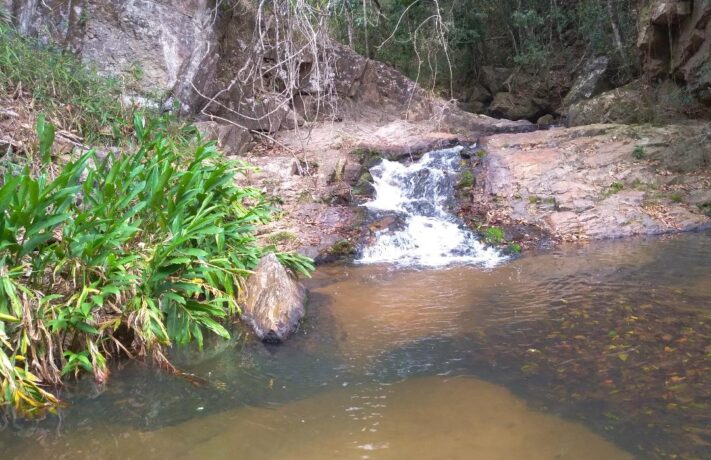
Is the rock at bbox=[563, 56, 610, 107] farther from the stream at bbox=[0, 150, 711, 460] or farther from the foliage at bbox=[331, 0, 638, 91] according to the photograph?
the stream at bbox=[0, 150, 711, 460]

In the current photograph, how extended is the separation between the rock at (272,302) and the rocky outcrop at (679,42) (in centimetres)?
996

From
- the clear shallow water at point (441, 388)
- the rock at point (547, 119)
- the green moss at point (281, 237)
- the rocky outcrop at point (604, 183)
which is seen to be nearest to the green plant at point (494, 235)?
the rocky outcrop at point (604, 183)

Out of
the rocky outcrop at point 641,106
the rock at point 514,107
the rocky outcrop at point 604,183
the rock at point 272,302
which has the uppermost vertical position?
the rock at point 514,107

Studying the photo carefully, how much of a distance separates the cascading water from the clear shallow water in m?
2.20

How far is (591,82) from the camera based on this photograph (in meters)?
15.1

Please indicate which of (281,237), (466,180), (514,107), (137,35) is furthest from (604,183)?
(137,35)

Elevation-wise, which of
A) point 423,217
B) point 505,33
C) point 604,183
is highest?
point 505,33

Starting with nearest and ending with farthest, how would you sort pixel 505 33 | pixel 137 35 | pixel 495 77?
pixel 137 35
pixel 495 77
pixel 505 33

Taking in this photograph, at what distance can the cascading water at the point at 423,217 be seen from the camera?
7980mm

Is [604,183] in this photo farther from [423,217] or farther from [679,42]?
[679,42]

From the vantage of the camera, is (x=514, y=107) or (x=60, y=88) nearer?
(x=60, y=88)

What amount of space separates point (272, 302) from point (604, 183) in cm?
697

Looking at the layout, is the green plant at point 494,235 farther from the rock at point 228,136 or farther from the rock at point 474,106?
the rock at point 474,106

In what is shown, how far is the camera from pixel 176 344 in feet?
15.2
